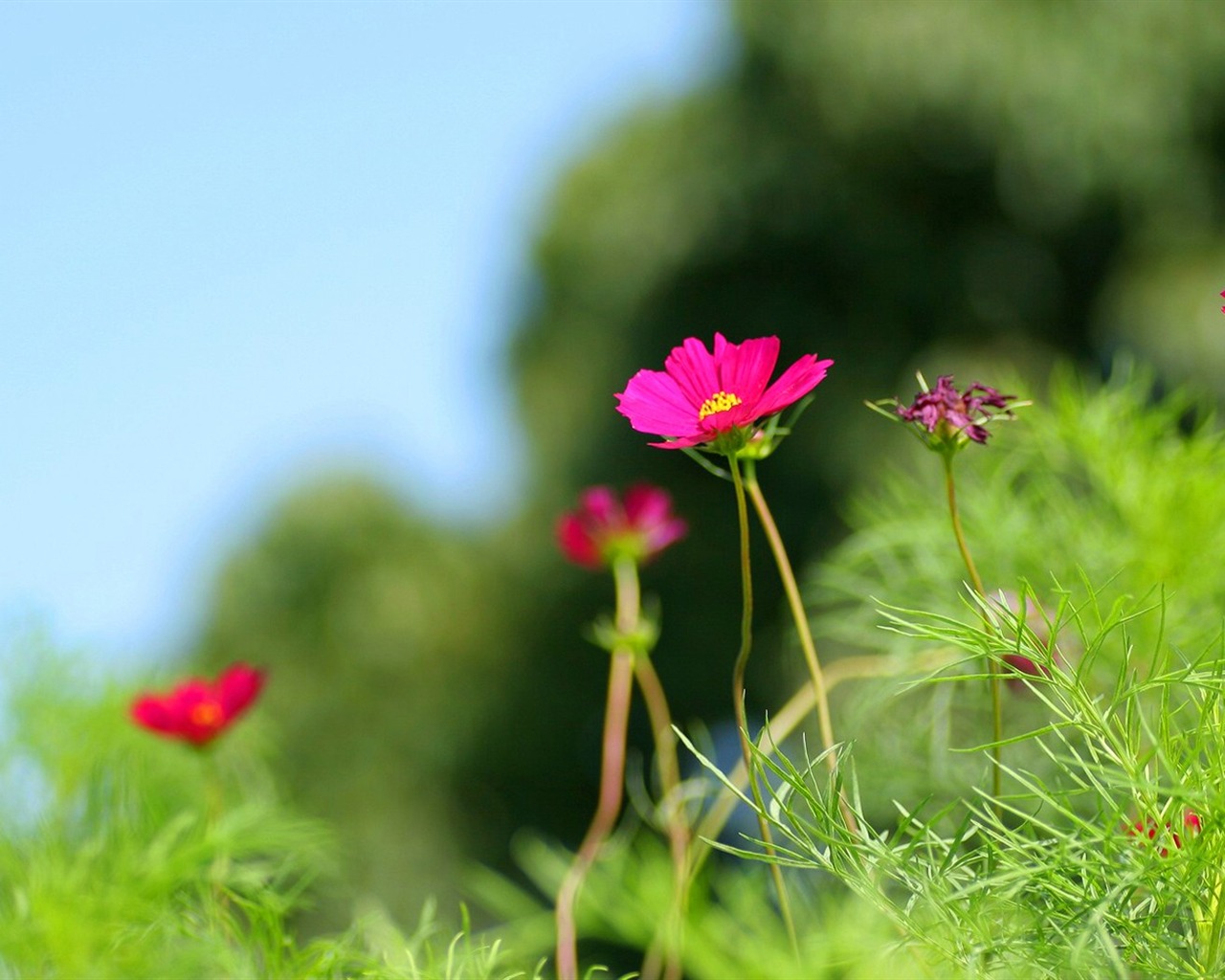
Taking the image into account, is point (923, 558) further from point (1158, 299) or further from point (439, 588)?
point (439, 588)

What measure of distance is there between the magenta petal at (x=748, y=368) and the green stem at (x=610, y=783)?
0.32 ft

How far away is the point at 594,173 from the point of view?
3832 mm

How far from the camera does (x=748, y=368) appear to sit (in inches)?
9.1

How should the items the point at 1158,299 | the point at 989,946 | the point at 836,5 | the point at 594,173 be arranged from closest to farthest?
1. the point at 989,946
2. the point at 1158,299
3. the point at 836,5
4. the point at 594,173

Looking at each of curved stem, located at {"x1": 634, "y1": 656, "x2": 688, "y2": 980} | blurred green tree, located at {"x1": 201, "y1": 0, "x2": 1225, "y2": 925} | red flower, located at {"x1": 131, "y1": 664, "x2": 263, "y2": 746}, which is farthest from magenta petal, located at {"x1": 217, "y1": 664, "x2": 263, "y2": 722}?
blurred green tree, located at {"x1": 201, "y1": 0, "x2": 1225, "y2": 925}

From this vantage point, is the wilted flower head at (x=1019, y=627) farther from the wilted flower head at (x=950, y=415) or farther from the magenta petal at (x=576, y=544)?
the magenta petal at (x=576, y=544)

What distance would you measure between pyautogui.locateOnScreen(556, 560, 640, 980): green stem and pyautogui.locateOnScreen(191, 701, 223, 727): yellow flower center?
4.3 inches

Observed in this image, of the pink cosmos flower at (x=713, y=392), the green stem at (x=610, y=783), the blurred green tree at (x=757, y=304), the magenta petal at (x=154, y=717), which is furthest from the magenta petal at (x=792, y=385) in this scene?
the blurred green tree at (x=757, y=304)

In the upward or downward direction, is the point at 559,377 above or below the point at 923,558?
below

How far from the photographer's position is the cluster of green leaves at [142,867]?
0.21m

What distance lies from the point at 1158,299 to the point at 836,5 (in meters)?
1.03

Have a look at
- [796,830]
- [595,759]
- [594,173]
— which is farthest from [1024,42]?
[796,830]

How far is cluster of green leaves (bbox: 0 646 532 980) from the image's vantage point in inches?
8.1

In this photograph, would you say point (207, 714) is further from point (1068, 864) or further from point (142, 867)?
point (1068, 864)
